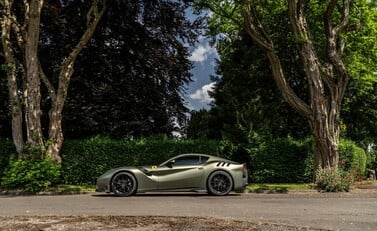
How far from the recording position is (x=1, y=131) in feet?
75.0

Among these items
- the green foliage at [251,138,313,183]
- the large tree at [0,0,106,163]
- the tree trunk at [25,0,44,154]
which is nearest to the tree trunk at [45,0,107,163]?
the large tree at [0,0,106,163]

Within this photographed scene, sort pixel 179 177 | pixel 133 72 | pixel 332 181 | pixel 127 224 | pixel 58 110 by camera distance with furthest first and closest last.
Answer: pixel 133 72
pixel 58 110
pixel 332 181
pixel 179 177
pixel 127 224

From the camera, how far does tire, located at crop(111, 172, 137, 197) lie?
599 inches

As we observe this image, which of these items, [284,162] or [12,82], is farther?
[284,162]

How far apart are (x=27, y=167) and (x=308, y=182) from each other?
1180 cm

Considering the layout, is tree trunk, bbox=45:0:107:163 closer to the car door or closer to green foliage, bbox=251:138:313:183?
the car door

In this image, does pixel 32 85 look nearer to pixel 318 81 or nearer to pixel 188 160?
pixel 188 160

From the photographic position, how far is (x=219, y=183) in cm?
1561

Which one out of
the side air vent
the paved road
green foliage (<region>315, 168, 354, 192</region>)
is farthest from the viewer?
green foliage (<region>315, 168, 354, 192</region>)

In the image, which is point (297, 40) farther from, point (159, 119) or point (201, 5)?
point (159, 119)

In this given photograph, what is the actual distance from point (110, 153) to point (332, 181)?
8.80 meters

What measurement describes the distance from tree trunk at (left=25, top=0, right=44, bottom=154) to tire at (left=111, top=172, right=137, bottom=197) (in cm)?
478

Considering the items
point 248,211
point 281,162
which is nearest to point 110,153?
point 281,162

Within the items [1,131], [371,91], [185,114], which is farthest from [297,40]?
[371,91]
